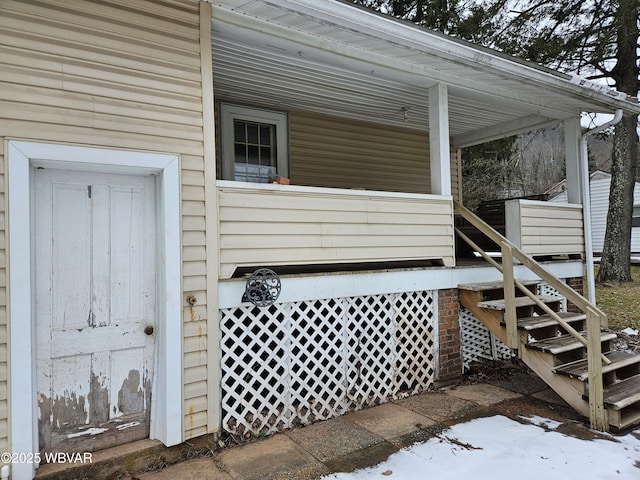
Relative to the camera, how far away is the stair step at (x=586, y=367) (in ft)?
12.2

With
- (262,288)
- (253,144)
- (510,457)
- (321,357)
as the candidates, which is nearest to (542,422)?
(510,457)

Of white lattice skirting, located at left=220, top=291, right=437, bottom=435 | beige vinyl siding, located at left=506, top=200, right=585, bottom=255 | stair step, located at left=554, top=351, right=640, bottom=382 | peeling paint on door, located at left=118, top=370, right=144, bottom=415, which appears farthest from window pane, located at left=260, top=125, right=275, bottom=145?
stair step, located at left=554, top=351, right=640, bottom=382

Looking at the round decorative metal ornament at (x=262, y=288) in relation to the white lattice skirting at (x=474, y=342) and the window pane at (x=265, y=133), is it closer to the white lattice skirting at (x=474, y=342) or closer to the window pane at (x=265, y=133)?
the white lattice skirting at (x=474, y=342)

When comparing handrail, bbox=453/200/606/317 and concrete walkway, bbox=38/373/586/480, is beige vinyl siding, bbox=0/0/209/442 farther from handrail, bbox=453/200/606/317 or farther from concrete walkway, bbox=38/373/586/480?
handrail, bbox=453/200/606/317

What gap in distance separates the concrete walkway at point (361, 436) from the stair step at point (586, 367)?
0.42 metres

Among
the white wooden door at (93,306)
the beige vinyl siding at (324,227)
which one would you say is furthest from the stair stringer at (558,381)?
the white wooden door at (93,306)

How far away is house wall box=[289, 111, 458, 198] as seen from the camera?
244 inches

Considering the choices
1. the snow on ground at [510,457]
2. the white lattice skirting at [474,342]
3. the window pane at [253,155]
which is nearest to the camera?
the snow on ground at [510,457]

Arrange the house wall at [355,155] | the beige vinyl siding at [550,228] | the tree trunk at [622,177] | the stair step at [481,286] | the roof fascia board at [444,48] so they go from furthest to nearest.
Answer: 1. the tree trunk at [622,177]
2. the house wall at [355,155]
3. the beige vinyl siding at [550,228]
4. the stair step at [481,286]
5. the roof fascia board at [444,48]

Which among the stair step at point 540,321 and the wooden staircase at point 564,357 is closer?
the wooden staircase at point 564,357

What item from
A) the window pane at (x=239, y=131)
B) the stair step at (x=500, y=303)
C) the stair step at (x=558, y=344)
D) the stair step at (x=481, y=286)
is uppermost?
the window pane at (x=239, y=131)

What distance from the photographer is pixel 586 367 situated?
387 cm

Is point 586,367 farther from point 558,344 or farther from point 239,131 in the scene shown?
point 239,131

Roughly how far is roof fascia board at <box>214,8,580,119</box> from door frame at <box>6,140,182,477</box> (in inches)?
51.7
